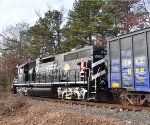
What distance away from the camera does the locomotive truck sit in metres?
13.8

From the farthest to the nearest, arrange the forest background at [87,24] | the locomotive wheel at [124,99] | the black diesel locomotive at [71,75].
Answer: the forest background at [87,24] → the black diesel locomotive at [71,75] → the locomotive wheel at [124,99]

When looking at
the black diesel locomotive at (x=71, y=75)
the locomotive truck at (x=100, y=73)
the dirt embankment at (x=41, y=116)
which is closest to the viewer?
the dirt embankment at (x=41, y=116)

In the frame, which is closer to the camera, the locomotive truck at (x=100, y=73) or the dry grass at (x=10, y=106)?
the locomotive truck at (x=100, y=73)

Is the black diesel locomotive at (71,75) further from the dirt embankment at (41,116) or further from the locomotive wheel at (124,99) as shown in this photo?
the dirt embankment at (41,116)

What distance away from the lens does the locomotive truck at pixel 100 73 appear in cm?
1377

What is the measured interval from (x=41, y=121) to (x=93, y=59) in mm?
7172

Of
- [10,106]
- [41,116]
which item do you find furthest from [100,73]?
[41,116]

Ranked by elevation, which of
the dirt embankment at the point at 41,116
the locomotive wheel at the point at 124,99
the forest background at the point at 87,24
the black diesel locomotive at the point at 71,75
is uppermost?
the forest background at the point at 87,24

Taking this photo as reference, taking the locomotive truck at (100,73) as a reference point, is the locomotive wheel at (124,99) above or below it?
below

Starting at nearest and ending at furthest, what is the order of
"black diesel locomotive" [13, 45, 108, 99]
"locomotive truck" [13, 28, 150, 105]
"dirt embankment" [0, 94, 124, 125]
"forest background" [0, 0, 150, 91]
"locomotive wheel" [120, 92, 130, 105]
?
1. "dirt embankment" [0, 94, 124, 125]
2. "locomotive truck" [13, 28, 150, 105]
3. "locomotive wheel" [120, 92, 130, 105]
4. "black diesel locomotive" [13, 45, 108, 99]
5. "forest background" [0, 0, 150, 91]

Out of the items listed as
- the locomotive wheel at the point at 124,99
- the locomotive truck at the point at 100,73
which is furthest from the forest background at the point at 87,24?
the locomotive wheel at the point at 124,99

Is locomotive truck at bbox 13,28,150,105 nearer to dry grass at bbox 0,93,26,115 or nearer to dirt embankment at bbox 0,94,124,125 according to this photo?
dirt embankment at bbox 0,94,124,125

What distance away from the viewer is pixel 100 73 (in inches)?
701

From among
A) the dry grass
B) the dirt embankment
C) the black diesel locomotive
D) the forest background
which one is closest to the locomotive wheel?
the black diesel locomotive
